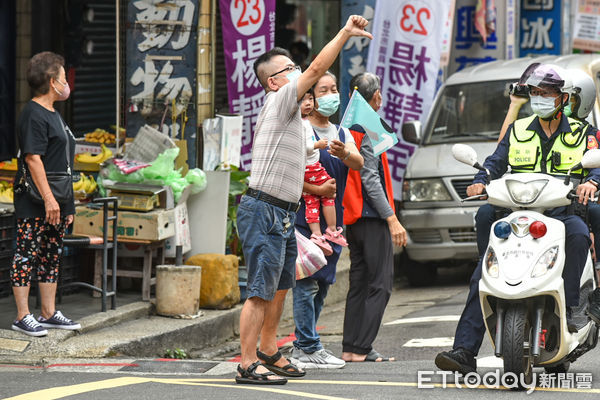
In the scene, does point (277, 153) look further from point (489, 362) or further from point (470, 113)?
point (470, 113)

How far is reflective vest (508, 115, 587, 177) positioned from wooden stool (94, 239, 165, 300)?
3.79 m

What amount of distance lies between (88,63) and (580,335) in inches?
332

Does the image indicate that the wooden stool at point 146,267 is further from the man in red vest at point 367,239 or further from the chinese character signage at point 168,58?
the man in red vest at point 367,239

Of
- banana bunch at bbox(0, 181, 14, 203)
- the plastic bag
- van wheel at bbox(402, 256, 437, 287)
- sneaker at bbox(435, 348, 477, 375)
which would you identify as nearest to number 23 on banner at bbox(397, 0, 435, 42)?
van wheel at bbox(402, 256, 437, 287)

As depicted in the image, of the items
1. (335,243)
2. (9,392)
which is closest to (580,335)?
(335,243)

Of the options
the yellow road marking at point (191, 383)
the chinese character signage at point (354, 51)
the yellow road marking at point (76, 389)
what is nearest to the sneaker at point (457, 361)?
the yellow road marking at point (191, 383)

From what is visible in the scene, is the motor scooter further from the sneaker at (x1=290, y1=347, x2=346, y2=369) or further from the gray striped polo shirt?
the sneaker at (x1=290, y1=347, x2=346, y2=369)

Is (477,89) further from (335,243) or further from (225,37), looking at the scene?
(335,243)

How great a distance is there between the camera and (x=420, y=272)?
1284 centimetres

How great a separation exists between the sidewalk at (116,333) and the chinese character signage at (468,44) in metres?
8.88

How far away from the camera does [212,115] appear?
420 inches

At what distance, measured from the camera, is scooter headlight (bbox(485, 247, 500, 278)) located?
21.3 ft

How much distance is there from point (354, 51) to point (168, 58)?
151 inches

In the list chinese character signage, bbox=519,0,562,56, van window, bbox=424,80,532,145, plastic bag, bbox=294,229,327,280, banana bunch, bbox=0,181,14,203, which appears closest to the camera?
plastic bag, bbox=294,229,327,280
